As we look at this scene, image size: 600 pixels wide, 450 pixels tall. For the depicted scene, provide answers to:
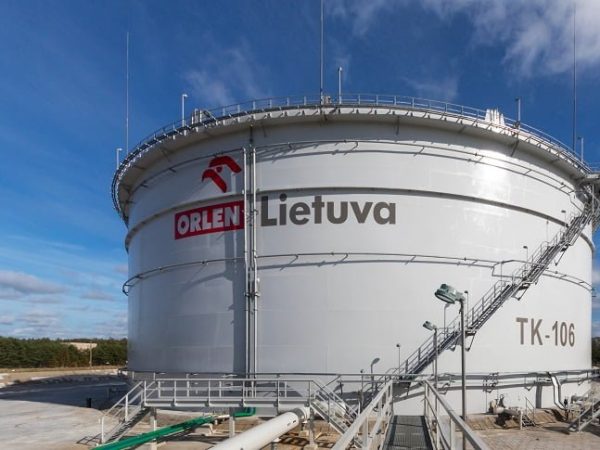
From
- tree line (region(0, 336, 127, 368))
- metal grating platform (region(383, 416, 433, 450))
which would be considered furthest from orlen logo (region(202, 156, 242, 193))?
tree line (region(0, 336, 127, 368))

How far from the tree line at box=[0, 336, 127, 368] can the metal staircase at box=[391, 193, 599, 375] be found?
6236 centimetres

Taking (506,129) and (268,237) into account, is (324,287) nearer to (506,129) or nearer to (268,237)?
(268,237)

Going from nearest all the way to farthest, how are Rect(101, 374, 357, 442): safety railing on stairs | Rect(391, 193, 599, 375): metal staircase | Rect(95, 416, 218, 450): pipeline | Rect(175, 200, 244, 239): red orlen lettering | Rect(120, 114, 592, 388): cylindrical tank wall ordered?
Rect(95, 416, 218, 450): pipeline
Rect(101, 374, 357, 442): safety railing on stairs
Rect(391, 193, 599, 375): metal staircase
Rect(120, 114, 592, 388): cylindrical tank wall
Rect(175, 200, 244, 239): red orlen lettering

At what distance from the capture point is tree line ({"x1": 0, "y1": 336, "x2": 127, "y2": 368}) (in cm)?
6719

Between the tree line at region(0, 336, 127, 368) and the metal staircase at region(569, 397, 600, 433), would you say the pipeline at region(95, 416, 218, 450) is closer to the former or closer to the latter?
the metal staircase at region(569, 397, 600, 433)

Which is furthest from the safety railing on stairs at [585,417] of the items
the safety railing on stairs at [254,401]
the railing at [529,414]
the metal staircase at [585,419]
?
the safety railing on stairs at [254,401]

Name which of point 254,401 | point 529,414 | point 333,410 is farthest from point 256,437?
point 529,414

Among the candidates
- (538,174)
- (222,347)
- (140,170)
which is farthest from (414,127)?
(140,170)

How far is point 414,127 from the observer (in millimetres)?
18953

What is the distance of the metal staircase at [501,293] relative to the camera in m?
17.5

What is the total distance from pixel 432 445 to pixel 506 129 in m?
13.4

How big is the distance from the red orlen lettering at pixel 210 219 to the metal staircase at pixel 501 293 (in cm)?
745

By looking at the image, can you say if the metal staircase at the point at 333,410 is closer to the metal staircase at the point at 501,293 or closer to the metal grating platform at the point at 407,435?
the metal grating platform at the point at 407,435

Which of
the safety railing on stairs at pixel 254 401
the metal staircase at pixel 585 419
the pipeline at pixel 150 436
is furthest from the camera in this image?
the metal staircase at pixel 585 419
